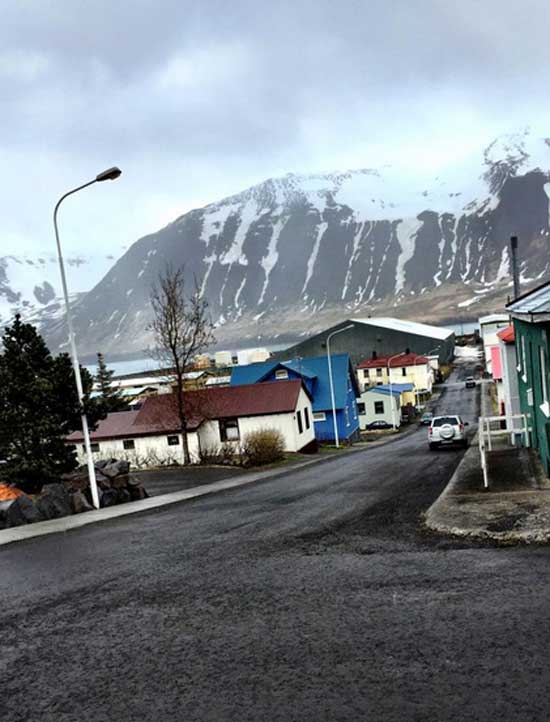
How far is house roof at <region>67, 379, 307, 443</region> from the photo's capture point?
1642 inches

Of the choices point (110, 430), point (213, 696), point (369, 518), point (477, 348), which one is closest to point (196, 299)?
point (110, 430)

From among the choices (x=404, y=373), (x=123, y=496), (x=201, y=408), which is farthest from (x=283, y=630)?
(x=404, y=373)

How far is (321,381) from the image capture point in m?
55.3

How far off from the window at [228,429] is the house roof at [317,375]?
395 inches

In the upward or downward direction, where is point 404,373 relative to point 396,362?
downward

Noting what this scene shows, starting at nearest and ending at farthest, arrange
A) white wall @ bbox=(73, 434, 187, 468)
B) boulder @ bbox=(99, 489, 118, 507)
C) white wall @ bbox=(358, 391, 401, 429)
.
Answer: boulder @ bbox=(99, 489, 118, 507) < white wall @ bbox=(73, 434, 187, 468) < white wall @ bbox=(358, 391, 401, 429)

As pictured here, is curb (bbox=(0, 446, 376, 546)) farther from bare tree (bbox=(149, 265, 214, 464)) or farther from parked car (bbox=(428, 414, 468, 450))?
bare tree (bbox=(149, 265, 214, 464))

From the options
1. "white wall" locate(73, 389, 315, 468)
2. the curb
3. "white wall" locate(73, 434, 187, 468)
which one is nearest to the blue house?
"white wall" locate(73, 389, 315, 468)

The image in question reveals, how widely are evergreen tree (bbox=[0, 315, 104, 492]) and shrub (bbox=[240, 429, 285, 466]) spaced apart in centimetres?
1762

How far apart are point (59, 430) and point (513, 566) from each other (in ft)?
43.4

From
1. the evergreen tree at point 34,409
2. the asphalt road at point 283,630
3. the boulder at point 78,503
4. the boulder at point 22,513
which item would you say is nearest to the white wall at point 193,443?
the evergreen tree at point 34,409

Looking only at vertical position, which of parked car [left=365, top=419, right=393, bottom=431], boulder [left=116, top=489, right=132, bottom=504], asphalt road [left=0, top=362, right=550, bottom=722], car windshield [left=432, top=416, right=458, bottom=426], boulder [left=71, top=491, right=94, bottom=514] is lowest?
parked car [left=365, top=419, right=393, bottom=431]

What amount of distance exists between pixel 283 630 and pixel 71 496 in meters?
11.9

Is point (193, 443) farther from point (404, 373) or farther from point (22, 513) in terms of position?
point (404, 373)
